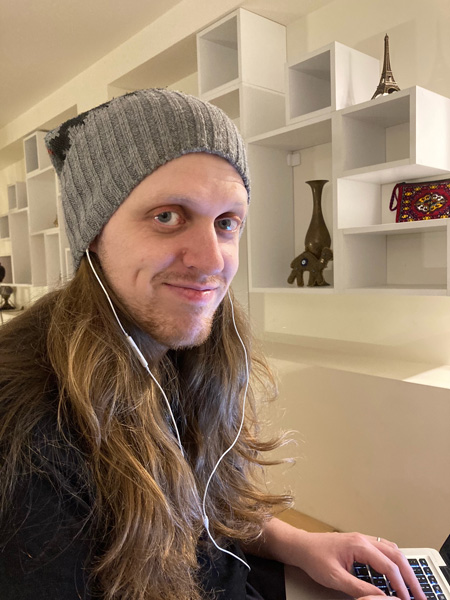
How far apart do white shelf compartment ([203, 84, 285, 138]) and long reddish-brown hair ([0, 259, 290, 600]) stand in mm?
1497

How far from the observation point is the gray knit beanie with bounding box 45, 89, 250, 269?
2.80ft

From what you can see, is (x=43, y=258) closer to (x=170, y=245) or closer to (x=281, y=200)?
(x=281, y=200)

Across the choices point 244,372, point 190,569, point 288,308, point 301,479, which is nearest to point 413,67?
point 288,308

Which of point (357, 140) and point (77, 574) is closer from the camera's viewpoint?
point (77, 574)

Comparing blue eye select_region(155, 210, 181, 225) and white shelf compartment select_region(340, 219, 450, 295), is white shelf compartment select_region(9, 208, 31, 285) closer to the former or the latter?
white shelf compartment select_region(340, 219, 450, 295)

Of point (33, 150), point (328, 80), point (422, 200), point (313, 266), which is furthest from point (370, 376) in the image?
point (33, 150)

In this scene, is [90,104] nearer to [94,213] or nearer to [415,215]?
[415,215]

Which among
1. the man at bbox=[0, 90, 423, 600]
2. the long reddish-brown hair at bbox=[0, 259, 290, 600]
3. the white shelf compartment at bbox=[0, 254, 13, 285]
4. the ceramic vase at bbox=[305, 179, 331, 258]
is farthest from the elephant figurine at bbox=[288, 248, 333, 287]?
the white shelf compartment at bbox=[0, 254, 13, 285]

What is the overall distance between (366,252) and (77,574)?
5.27ft

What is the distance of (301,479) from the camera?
77.2 inches

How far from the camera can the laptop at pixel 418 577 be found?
0.77 metres

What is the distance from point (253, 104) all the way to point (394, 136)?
2.12 ft

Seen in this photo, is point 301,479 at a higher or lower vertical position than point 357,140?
lower

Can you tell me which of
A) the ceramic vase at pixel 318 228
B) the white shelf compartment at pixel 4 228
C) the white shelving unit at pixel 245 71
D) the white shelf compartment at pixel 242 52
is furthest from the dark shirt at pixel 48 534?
the white shelf compartment at pixel 4 228
